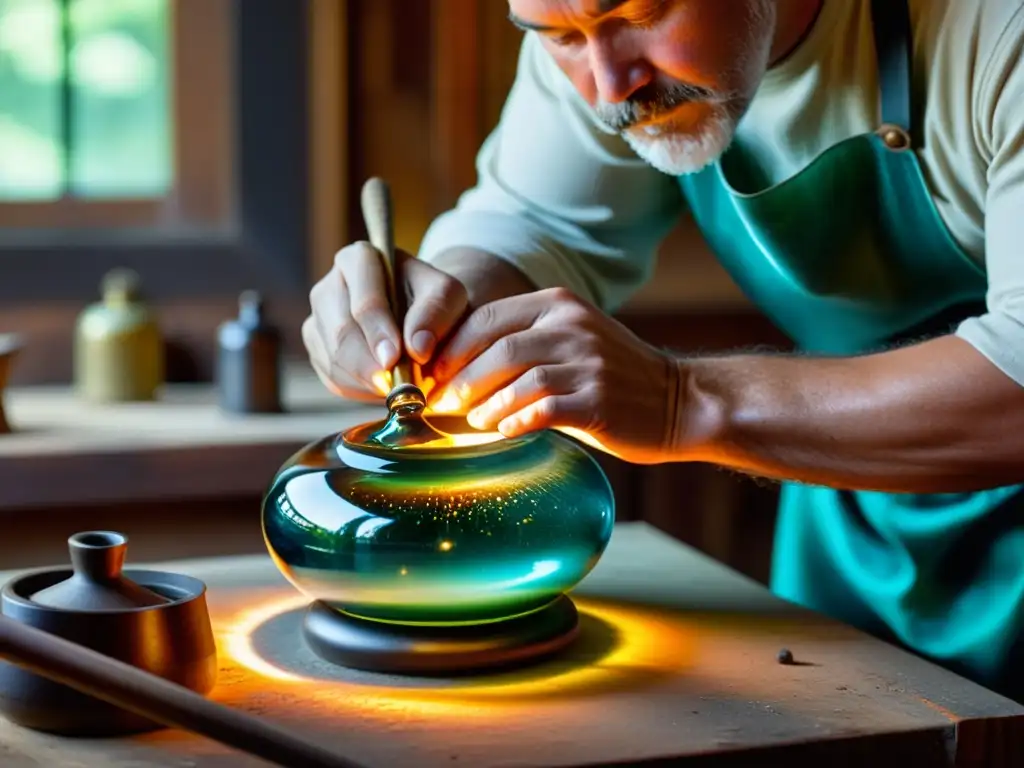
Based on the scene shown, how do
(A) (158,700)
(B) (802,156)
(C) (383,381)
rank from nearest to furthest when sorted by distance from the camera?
(A) (158,700) < (C) (383,381) < (B) (802,156)

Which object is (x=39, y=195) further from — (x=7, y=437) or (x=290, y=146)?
(x=7, y=437)

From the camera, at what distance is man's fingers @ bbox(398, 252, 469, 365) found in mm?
1338

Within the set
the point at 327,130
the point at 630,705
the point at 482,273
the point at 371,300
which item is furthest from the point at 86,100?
the point at 630,705

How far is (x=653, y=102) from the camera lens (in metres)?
1.48

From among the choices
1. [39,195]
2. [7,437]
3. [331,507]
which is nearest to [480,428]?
[331,507]

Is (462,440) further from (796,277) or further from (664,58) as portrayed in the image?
(796,277)

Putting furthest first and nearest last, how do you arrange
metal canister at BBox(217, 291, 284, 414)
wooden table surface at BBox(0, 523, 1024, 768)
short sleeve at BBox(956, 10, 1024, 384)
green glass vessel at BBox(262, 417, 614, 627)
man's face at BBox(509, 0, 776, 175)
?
metal canister at BBox(217, 291, 284, 414), man's face at BBox(509, 0, 776, 175), short sleeve at BBox(956, 10, 1024, 384), green glass vessel at BBox(262, 417, 614, 627), wooden table surface at BBox(0, 523, 1024, 768)

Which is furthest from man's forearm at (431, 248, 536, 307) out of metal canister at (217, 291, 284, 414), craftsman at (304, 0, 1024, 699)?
metal canister at (217, 291, 284, 414)

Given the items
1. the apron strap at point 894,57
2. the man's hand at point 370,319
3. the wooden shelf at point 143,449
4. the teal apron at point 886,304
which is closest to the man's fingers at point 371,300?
the man's hand at point 370,319

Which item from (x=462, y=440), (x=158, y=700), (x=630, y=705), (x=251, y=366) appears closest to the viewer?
(x=158, y=700)

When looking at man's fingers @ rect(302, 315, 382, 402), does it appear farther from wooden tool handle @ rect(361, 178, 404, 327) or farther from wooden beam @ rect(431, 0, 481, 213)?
wooden beam @ rect(431, 0, 481, 213)

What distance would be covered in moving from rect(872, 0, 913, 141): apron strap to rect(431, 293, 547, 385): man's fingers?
0.44 m

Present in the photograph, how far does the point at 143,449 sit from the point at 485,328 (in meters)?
1.00

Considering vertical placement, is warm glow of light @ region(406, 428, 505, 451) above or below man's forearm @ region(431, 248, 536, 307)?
below
